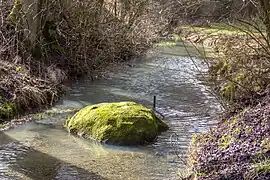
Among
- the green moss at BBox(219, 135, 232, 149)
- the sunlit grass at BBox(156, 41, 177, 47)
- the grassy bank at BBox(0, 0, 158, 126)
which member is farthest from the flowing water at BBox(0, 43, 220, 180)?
the sunlit grass at BBox(156, 41, 177, 47)

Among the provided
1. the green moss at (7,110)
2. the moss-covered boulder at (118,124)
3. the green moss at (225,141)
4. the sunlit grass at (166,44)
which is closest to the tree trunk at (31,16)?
the green moss at (7,110)

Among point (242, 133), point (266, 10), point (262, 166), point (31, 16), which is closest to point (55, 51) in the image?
point (31, 16)

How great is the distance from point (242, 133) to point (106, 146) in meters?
2.85

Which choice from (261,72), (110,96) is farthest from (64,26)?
(261,72)

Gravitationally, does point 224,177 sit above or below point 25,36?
below

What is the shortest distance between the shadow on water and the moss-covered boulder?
131 cm

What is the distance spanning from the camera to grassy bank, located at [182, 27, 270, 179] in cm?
601

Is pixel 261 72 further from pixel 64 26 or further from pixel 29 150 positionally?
pixel 64 26

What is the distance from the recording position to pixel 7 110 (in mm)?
10844

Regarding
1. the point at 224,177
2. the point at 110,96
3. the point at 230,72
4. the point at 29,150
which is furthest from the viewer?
the point at 110,96

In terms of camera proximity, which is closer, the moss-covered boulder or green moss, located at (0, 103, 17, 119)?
the moss-covered boulder

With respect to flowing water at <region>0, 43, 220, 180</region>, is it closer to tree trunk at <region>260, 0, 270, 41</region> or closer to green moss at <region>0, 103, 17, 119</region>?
green moss at <region>0, 103, 17, 119</region>

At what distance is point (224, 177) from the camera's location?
234 inches

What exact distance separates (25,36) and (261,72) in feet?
25.6
